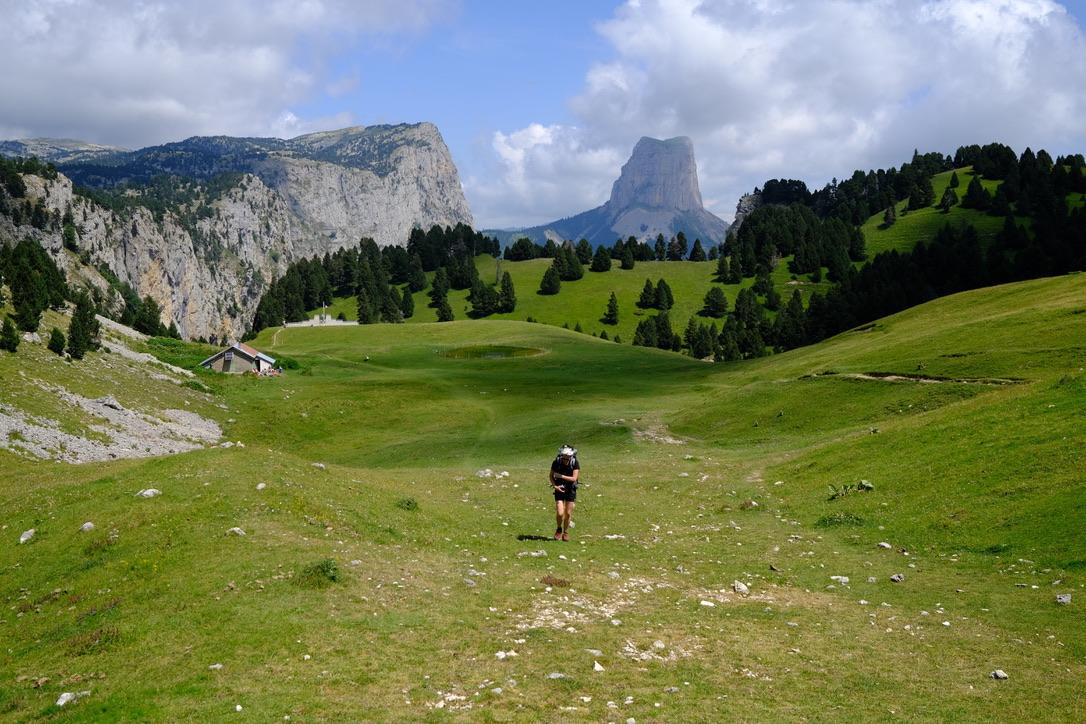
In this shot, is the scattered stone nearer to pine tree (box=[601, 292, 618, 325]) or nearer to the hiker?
the hiker

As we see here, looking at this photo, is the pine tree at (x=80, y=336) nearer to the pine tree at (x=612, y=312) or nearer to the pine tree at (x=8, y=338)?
the pine tree at (x=8, y=338)

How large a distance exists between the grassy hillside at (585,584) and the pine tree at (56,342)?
27.5m

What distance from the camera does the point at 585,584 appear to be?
17.7 m

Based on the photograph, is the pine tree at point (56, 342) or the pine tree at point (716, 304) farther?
the pine tree at point (716, 304)

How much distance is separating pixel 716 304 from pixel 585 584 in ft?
607

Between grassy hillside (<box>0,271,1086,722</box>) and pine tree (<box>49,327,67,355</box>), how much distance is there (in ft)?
90.2

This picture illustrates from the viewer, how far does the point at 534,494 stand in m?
31.5

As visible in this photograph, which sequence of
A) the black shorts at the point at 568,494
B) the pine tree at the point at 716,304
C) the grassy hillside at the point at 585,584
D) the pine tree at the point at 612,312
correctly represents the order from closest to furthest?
the grassy hillside at the point at 585,584, the black shorts at the point at 568,494, the pine tree at the point at 716,304, the pine tree at the point at 612,312

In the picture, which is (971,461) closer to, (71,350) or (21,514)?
Answer: (21,514)

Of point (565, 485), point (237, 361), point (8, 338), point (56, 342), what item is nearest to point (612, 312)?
point (237, 361)

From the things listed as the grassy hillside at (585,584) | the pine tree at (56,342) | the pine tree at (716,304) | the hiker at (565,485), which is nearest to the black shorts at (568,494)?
the hiker at (565,485)

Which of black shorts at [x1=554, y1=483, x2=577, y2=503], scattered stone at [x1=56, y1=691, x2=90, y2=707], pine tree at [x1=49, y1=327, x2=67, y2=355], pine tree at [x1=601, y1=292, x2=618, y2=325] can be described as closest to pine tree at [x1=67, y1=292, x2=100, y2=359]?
pine tree at [x1=49, y1=327, x2=67, y2=355]

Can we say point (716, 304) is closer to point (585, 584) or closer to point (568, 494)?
point (568, 494)

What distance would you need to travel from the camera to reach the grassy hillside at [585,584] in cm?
1145
